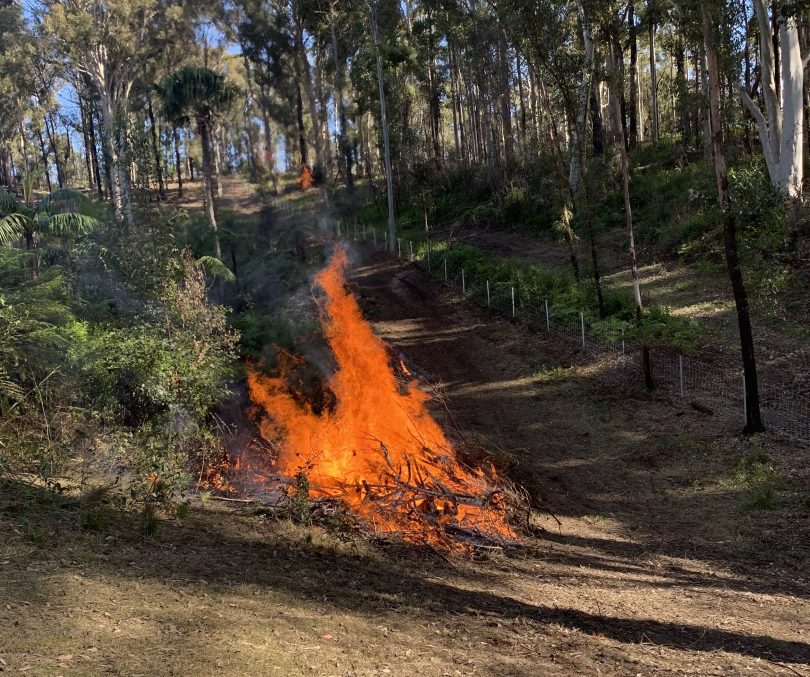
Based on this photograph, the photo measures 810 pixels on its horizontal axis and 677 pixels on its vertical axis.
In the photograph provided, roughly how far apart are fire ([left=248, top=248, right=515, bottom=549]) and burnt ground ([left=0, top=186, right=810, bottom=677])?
68 centimetres

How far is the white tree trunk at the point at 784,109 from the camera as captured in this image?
72.4 feet

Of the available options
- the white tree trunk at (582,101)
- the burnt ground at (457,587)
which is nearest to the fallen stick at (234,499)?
the burnt ground at (457,587)

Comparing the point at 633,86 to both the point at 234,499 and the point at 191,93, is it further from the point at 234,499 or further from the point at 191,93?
the point at 234,499

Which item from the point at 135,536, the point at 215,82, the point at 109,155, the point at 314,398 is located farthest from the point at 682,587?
the point at 215,82

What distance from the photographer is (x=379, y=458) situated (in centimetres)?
1162

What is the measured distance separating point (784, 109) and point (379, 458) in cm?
2077

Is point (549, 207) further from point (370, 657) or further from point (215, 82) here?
point (370, 657)

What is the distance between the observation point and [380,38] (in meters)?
39.8

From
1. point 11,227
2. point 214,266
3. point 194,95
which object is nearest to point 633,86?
point 194,95

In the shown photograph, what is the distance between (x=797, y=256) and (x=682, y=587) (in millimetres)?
18071

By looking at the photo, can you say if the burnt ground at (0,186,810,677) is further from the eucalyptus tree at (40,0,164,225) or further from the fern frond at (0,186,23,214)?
the eucalyptus tree at (40,0,164,225)

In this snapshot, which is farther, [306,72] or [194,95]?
[306,72]

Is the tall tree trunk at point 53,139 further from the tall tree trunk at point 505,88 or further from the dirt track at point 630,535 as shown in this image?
the dirt track at point 630,535

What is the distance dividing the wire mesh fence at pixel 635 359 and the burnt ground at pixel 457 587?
1673 mm
